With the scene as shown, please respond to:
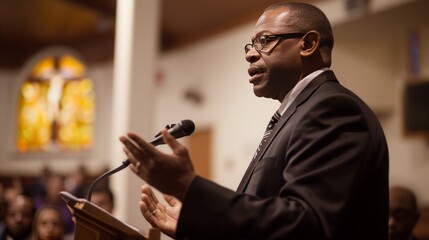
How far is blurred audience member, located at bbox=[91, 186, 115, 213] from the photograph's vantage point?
14.9 ft

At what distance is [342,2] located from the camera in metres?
6.29

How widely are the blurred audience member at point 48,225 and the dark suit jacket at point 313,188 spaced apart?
2.70 metres

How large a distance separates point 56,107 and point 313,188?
1047 cm

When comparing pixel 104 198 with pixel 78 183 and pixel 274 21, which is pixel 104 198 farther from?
pixel 78 183

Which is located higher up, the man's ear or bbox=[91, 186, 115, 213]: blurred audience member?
the man's ear

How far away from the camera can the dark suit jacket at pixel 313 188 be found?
1.41 m

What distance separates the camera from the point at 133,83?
5035mm

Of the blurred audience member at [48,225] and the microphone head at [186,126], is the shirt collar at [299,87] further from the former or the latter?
the blurred audience member at [48,225]

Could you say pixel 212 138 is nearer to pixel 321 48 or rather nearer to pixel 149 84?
pixel 149 84

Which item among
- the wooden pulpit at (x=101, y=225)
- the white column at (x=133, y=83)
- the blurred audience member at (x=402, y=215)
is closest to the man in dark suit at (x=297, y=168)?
the wooden pulpit at (x=101, y=225)

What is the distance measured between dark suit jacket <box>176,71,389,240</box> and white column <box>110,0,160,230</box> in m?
3.34

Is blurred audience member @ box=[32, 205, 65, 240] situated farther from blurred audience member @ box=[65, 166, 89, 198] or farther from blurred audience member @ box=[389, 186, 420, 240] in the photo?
blurred audience member @ box=[65, 166, 89, 198]

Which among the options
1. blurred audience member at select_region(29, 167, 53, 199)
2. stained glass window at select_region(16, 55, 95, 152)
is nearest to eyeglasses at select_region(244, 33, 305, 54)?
blurred audience member at select_region(29, 167, 53, 199)

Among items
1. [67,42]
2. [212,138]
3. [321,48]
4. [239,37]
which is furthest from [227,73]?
[321,48]
